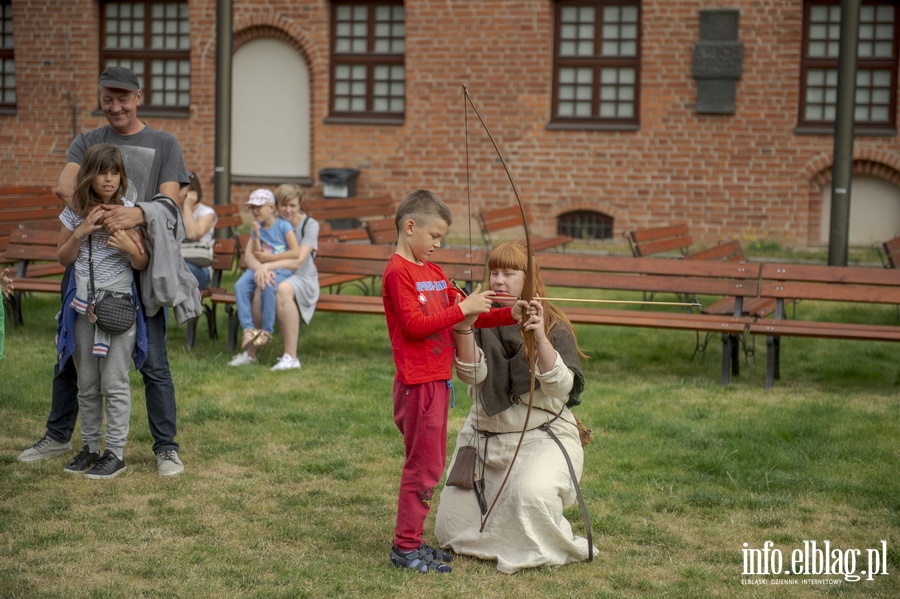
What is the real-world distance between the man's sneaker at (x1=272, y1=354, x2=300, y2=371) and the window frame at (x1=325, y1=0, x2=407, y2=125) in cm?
911

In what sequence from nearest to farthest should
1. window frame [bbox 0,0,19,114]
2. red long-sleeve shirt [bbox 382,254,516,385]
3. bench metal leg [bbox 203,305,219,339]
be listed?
red long-sleeve shirt [bbox 382,254,516,385]
bench metal leg [bbox 203,305,219,339]
window frame [bbox 0,0,19,114]

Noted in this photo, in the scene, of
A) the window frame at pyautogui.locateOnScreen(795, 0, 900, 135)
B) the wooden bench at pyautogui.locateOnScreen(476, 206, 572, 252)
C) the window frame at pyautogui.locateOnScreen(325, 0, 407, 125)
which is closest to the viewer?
the wooden bench at pyautogui.locateOnScreen(476, 206, 572, 252)

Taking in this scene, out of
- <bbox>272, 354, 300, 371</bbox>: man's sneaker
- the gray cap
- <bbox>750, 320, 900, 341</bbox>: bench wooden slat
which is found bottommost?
<bbox>272, 354, 300, 371</bbox>: man's sneaker

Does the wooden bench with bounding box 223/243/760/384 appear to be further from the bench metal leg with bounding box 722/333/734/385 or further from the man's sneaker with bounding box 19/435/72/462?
the man's sneaker with bounding box 19/435/72/462

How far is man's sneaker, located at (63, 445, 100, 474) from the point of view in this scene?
5.92 m

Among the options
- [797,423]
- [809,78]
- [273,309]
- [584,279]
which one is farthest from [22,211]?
[809,78]

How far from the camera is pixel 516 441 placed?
4.93 metres

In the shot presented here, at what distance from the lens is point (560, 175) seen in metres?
16.6

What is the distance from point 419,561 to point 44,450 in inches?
97.0

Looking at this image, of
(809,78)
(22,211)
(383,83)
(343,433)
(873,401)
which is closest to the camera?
(343,433)

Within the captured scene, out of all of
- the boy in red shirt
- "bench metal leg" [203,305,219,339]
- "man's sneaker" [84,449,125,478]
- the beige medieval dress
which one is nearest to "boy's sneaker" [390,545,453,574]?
the boy in red shirt

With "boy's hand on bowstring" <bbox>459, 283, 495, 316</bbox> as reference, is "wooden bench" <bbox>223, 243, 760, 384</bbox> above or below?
below

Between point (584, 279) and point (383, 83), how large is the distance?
30.1 ft

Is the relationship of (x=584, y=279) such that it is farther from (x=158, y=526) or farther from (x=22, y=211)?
(x=22, y=211)
